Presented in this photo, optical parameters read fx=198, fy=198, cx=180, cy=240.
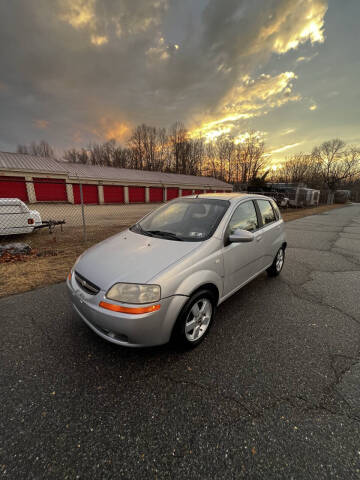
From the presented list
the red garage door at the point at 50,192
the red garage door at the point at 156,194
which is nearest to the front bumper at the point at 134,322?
the red garage door at the point at 50,192

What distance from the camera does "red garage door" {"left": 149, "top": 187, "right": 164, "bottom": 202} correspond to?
2845 centimetres

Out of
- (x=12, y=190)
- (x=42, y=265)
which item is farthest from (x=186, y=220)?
(x=12, y=190)

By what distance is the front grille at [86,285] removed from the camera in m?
1.96

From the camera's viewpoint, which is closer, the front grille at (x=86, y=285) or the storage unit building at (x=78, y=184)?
the front grille at (x=86, y=285)

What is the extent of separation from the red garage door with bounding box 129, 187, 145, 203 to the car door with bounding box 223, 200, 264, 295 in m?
25.1

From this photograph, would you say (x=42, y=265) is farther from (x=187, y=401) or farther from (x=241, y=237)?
(x=241, y=237)

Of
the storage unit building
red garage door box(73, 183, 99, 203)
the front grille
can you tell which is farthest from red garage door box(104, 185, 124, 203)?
the front grille

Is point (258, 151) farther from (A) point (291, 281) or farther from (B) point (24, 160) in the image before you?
(A) point (291, 281)

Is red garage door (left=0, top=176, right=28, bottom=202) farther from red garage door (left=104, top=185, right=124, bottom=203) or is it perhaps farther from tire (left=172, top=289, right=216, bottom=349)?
tire (left=172, top=289, right=216, bottom=349)

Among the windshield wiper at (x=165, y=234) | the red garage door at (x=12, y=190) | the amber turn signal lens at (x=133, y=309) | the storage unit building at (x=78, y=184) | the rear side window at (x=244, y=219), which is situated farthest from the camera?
the storage unit building at (x=78, y=184)

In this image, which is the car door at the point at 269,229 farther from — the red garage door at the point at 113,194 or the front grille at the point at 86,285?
the red garage door at the point at 113,194

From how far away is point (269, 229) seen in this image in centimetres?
347

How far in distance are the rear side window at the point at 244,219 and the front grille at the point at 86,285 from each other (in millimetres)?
1694

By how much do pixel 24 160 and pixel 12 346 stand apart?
26217 mm
